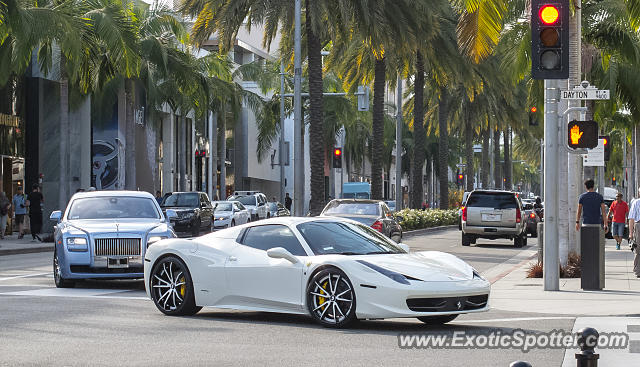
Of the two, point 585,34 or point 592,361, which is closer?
point 592,361

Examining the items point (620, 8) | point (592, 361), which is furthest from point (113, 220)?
point (620, 8)

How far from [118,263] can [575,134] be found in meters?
7.32

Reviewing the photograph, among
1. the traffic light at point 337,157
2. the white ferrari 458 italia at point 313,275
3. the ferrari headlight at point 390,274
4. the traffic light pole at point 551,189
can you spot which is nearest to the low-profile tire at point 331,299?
the white ferrari 458 italia at point 313,275

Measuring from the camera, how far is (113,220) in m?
18.0

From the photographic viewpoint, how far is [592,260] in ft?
55.2

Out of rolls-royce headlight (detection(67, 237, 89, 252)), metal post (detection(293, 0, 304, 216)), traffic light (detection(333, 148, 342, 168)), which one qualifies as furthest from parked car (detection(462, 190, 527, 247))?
rolls-royce headlight (detection(67, 237, 89, 252))

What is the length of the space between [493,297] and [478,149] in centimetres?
9947

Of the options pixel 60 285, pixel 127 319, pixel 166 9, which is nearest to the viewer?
pixel 127 319

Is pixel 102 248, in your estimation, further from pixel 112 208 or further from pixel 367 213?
pixel 367 213

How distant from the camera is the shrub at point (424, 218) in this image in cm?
4289

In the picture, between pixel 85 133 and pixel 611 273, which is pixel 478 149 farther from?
pixel 611 273

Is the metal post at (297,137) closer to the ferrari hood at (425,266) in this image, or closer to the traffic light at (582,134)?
the traffic light at (582,134)

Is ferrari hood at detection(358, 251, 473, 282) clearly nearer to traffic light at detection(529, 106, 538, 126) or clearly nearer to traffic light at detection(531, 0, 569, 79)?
traffic light at detection(531, 0, 569, 79)

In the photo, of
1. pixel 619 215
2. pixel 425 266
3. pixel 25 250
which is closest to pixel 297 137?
pixel 25 250
